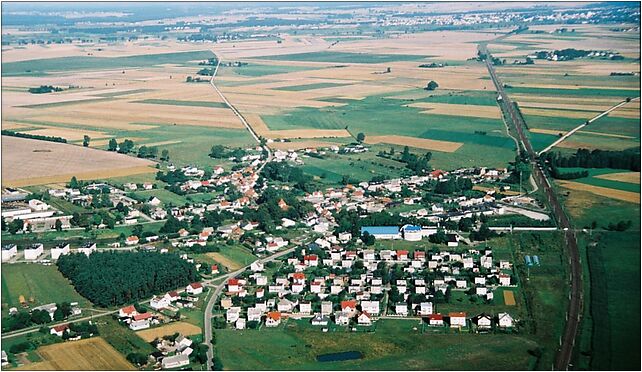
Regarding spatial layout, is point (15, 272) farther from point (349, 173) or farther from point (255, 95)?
point (255, 95)

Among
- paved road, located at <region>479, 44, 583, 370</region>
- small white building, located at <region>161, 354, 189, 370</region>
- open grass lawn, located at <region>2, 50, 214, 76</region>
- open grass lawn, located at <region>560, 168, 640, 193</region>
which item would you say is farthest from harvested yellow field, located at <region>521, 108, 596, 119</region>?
open grass lawn, located at <region>2, 50, 214, 76</region>

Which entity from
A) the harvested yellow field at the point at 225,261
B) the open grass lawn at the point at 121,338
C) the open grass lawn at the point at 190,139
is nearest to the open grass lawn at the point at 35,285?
the open grass lawn at the point at 121,338

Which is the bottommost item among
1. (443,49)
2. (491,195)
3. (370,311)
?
(370,311)

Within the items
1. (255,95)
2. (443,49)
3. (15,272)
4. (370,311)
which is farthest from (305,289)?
(443,49)

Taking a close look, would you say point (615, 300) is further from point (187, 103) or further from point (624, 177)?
point (187, 103)

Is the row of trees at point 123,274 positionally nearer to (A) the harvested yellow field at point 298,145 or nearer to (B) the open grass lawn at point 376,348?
(B) the open grass lawn at point 376,348

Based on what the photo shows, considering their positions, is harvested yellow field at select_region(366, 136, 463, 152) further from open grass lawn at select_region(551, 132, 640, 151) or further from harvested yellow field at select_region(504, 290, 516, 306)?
harvested yellow field at select_region(504, 290, 516, 306)
